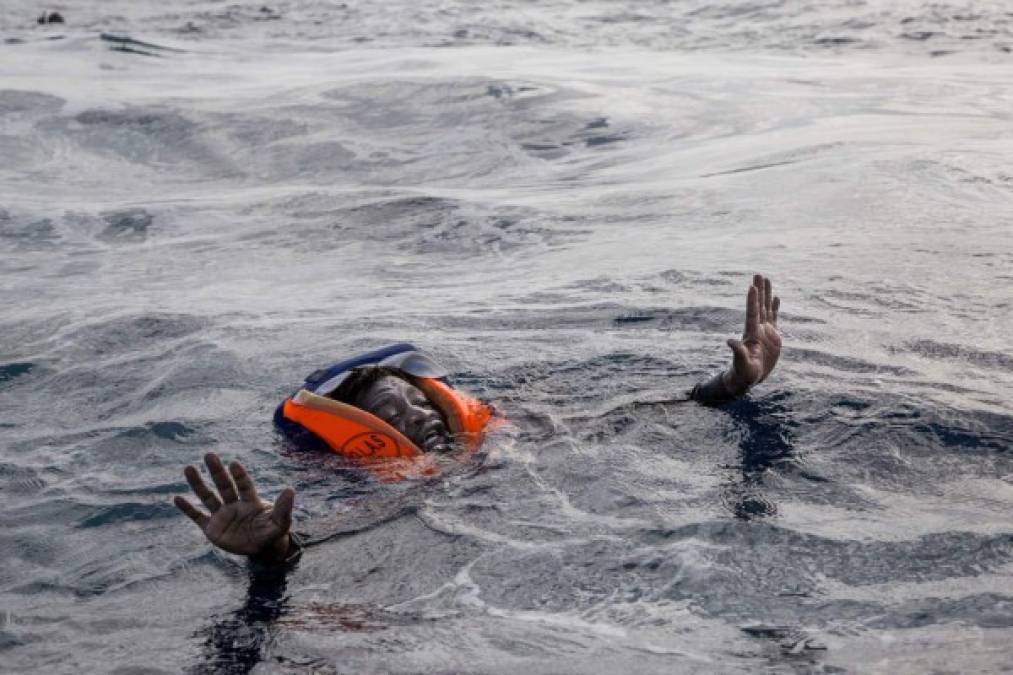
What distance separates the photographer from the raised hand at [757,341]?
6.14 m

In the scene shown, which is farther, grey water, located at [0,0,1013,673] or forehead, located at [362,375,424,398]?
forehead, located at [362,375,424,398]

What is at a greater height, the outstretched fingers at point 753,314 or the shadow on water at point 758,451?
the outstretched fingers at point 753,314

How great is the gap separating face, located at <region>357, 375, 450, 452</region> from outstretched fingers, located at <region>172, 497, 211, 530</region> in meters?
1.75

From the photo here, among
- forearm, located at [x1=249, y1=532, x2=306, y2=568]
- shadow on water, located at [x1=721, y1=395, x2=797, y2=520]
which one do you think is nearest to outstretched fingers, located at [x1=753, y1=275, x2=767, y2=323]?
shadow on water, located at [x1=721, y1=395, x2=797, y2=520]

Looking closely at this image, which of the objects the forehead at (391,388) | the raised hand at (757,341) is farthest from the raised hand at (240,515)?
the raised hand at (757,341)

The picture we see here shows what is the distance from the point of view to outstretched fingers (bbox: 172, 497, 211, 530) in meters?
4.45

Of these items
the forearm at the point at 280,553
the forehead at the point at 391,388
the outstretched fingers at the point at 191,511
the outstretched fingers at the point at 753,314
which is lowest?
the forearm at the point at 280,553

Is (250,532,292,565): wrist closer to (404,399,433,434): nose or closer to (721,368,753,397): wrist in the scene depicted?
(404,399,433,434): nose

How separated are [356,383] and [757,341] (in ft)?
6.71

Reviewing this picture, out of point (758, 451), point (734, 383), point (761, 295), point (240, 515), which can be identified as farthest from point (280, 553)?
point (761, 295)

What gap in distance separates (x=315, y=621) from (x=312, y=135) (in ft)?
33.5

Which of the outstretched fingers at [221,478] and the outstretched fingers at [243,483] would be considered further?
the outstretched fingers at [243,483]

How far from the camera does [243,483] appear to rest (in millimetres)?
4617

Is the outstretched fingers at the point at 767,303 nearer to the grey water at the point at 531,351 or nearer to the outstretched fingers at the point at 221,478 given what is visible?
the grey water at the point at 531,351
